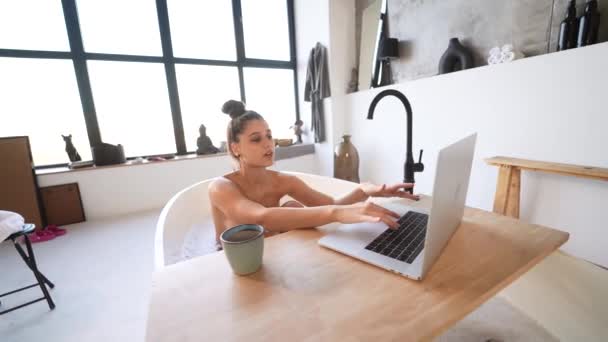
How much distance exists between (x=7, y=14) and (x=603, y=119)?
15.5 feet

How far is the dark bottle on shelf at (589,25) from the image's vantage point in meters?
1.42

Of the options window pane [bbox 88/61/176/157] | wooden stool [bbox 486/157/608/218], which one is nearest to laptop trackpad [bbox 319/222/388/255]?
wooden stool [bbox 486/157/608/218]

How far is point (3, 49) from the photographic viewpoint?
244 cm

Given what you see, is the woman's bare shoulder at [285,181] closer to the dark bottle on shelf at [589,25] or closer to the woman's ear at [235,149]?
the woman's ear at [235,149]

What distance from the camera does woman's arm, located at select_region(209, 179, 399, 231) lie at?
73cm

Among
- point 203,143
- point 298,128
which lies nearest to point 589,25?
point 298,128

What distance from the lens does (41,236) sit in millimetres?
2312

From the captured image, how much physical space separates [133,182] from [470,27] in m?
3.59

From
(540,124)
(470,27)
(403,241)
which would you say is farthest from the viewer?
(470,27)

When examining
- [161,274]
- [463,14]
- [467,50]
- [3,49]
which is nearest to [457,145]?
[161,274]

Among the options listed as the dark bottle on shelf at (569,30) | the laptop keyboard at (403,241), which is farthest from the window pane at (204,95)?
the dark bottle on shelf at (569,30)

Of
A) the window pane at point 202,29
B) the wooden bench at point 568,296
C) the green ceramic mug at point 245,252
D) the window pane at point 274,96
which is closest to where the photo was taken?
the green ceramic mug at point 245,252

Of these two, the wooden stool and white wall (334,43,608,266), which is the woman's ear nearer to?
white wall (334,43,608,266)

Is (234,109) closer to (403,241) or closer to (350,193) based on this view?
(350,193)
